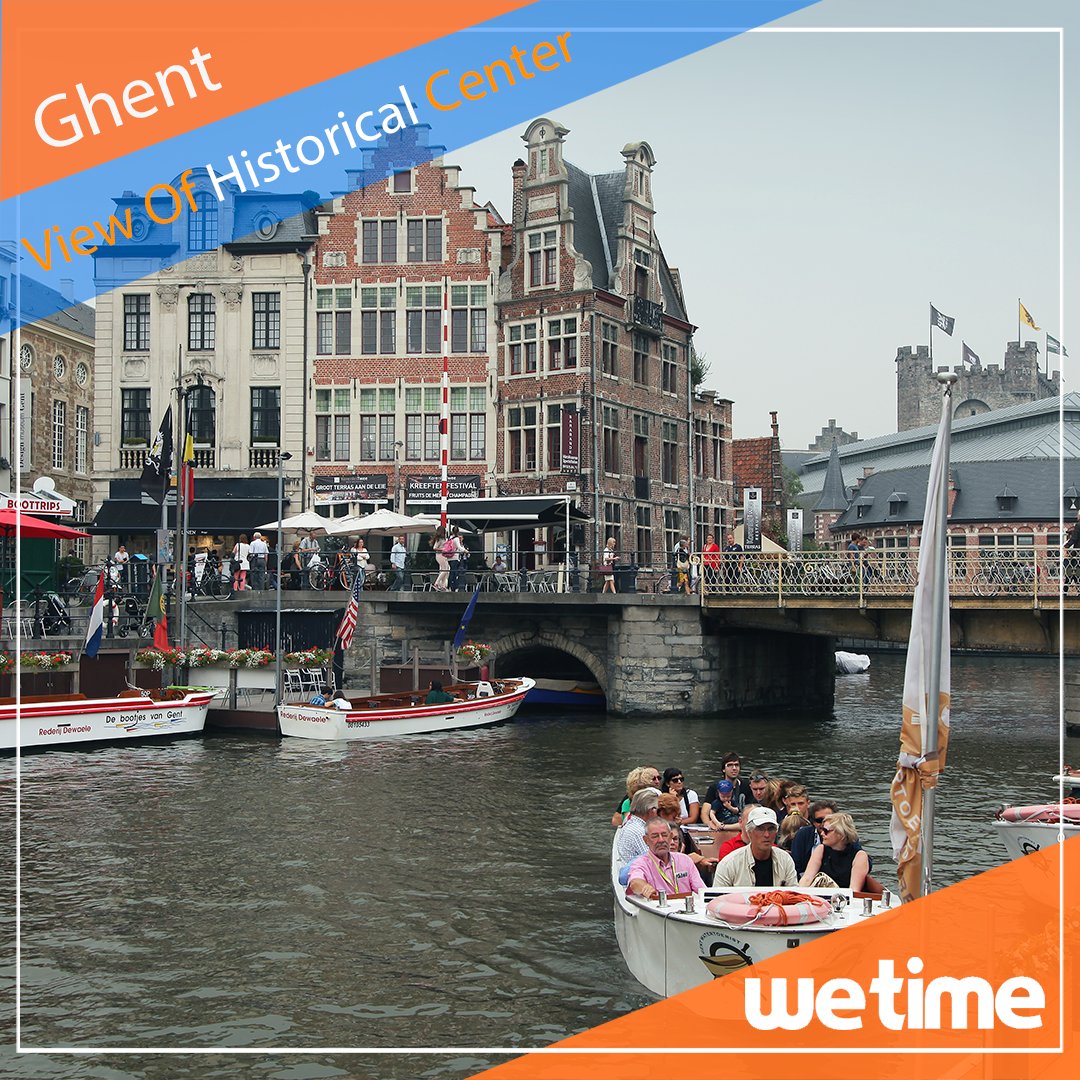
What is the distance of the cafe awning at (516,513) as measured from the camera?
40.0 meters

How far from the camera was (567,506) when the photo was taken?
38.9 m

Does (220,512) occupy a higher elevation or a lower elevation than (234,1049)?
higher

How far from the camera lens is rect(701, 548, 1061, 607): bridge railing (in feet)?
99.3

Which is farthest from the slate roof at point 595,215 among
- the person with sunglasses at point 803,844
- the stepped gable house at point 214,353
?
the person with sunglasses at point 803,844

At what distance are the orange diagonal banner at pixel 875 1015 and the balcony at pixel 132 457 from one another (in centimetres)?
3688

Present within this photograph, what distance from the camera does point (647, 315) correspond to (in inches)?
1807

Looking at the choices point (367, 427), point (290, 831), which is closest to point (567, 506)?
point (367, 427)

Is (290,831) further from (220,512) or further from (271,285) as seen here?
(271,285)

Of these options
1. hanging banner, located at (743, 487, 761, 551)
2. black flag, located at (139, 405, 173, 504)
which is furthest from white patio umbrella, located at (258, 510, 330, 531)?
hanging banner, located at (743, 487, 761, 551)

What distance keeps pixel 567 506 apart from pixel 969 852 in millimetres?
22083

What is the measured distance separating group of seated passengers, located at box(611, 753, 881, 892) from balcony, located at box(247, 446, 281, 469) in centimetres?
3105

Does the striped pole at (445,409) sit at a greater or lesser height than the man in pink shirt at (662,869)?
greater

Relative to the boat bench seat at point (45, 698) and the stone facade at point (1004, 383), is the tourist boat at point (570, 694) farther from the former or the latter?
the stone facade at point (1004, 383)

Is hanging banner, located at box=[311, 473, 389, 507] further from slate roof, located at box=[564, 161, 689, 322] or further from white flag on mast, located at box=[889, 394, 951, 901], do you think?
white flag on mast, located at box=[889, 394, 951, 901]
